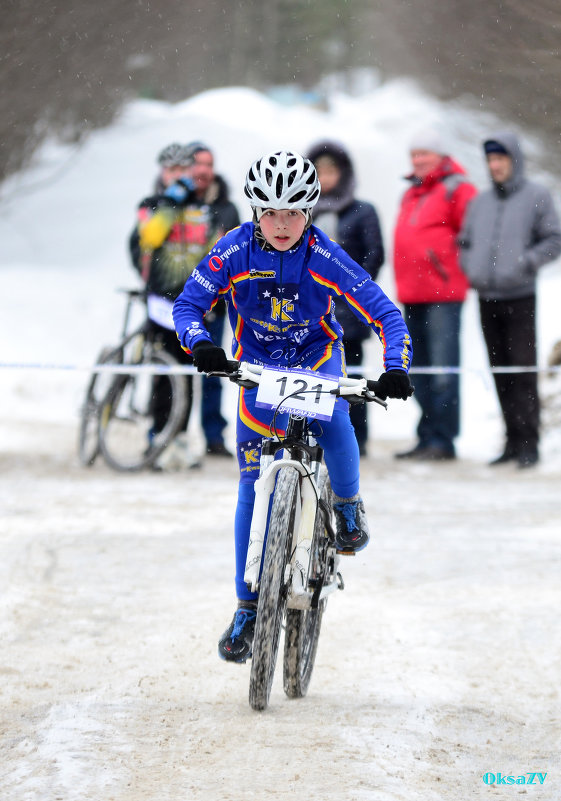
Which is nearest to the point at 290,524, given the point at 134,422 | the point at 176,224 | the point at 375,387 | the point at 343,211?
the point at 375,387

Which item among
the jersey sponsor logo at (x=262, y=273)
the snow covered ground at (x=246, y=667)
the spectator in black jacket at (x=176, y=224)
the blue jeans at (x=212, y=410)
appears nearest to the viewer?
the snow covered ground at (x=246, y=667)

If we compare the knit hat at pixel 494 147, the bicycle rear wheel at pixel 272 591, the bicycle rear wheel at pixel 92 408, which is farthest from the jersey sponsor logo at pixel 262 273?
the knit hat at pixel 494 147

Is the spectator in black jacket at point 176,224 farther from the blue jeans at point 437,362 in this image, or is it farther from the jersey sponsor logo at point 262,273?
the jersey sponsor logo at point 262,273

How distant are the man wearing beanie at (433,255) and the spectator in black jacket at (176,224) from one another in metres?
1.47

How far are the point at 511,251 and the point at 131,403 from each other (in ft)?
10.5

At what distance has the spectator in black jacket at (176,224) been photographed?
30.6 feet

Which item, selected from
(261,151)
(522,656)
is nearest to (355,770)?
(522,656)

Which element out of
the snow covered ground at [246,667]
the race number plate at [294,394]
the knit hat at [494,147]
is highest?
the knit hat at [494,147]

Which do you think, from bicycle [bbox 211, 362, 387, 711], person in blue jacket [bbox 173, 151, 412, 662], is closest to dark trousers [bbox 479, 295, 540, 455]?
person in blue jacket [bbox 173, 151, 412, 662]

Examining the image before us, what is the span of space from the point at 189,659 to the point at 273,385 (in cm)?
144

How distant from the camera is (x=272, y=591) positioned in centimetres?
437

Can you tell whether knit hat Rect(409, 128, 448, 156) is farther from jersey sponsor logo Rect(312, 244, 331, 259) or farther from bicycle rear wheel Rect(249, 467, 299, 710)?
bicycle rear wheel Rect(249, 467, 299, 710)

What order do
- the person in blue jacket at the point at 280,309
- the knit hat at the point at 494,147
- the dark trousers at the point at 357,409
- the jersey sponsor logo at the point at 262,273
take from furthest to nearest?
the dark trousers at the point at 357,409 → the knit hat at the point at 494,147 → the jersey sponsor logo at the point at 262,273 → the person in blue jacket at the point at 280,309

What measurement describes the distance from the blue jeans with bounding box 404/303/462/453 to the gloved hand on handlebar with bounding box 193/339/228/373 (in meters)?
5.88
